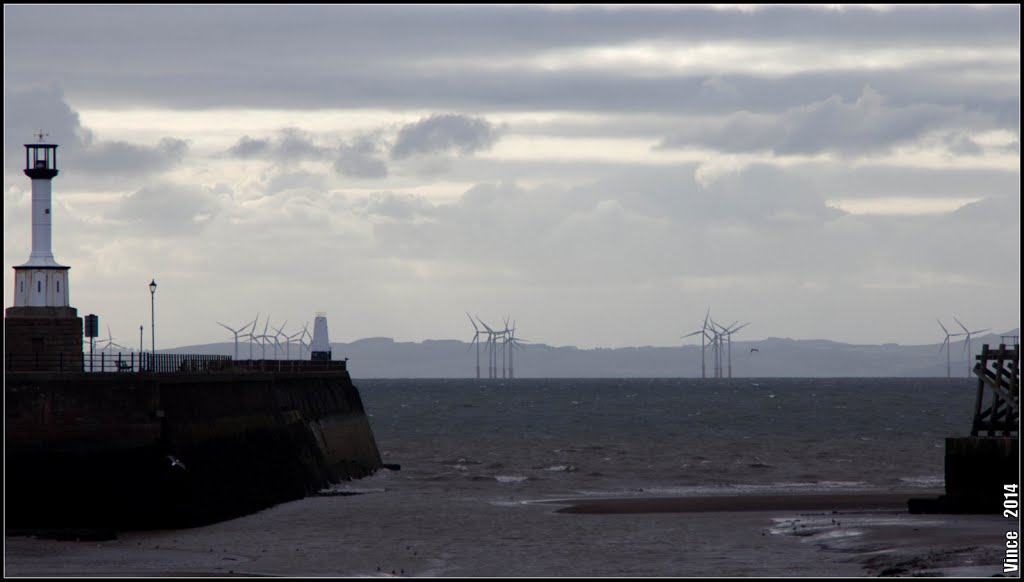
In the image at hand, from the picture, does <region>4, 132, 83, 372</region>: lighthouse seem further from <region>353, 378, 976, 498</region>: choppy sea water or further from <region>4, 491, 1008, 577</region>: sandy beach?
<region>353, 378, 976, 498</region>: choppy sea water

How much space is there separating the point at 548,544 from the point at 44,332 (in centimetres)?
2160

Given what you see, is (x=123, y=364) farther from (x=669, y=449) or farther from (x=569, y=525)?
(x=669, y=449)

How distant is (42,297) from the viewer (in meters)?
55.1

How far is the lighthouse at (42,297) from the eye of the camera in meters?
54.2

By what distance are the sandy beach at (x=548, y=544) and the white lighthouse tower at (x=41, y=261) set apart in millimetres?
11531

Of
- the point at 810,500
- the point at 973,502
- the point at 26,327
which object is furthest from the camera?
the point at 810,500

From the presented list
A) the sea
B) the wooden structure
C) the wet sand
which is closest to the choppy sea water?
the sea

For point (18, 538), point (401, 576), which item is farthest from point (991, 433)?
point (18, 538)

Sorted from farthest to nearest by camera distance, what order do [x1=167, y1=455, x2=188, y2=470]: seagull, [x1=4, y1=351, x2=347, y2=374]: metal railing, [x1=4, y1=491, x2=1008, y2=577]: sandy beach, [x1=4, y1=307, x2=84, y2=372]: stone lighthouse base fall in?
[x1=4, y1=307, x2=84, y2=372]: stone lighthouse base
[x1=4, y1=351, x2=347, y2=374]: metal railing
[x1=167, y1=455, x2=188, y2=470]: seagull
[x1=4, y1=491, x2=1008, y2=577]: sandy beach

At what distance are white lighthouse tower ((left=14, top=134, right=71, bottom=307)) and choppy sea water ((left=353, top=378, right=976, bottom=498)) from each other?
65.8 ft

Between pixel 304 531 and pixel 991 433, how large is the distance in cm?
2166

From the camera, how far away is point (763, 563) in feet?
125

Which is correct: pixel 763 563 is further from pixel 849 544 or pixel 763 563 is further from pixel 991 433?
pixel 991 433

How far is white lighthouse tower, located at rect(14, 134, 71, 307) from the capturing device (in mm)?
55156
